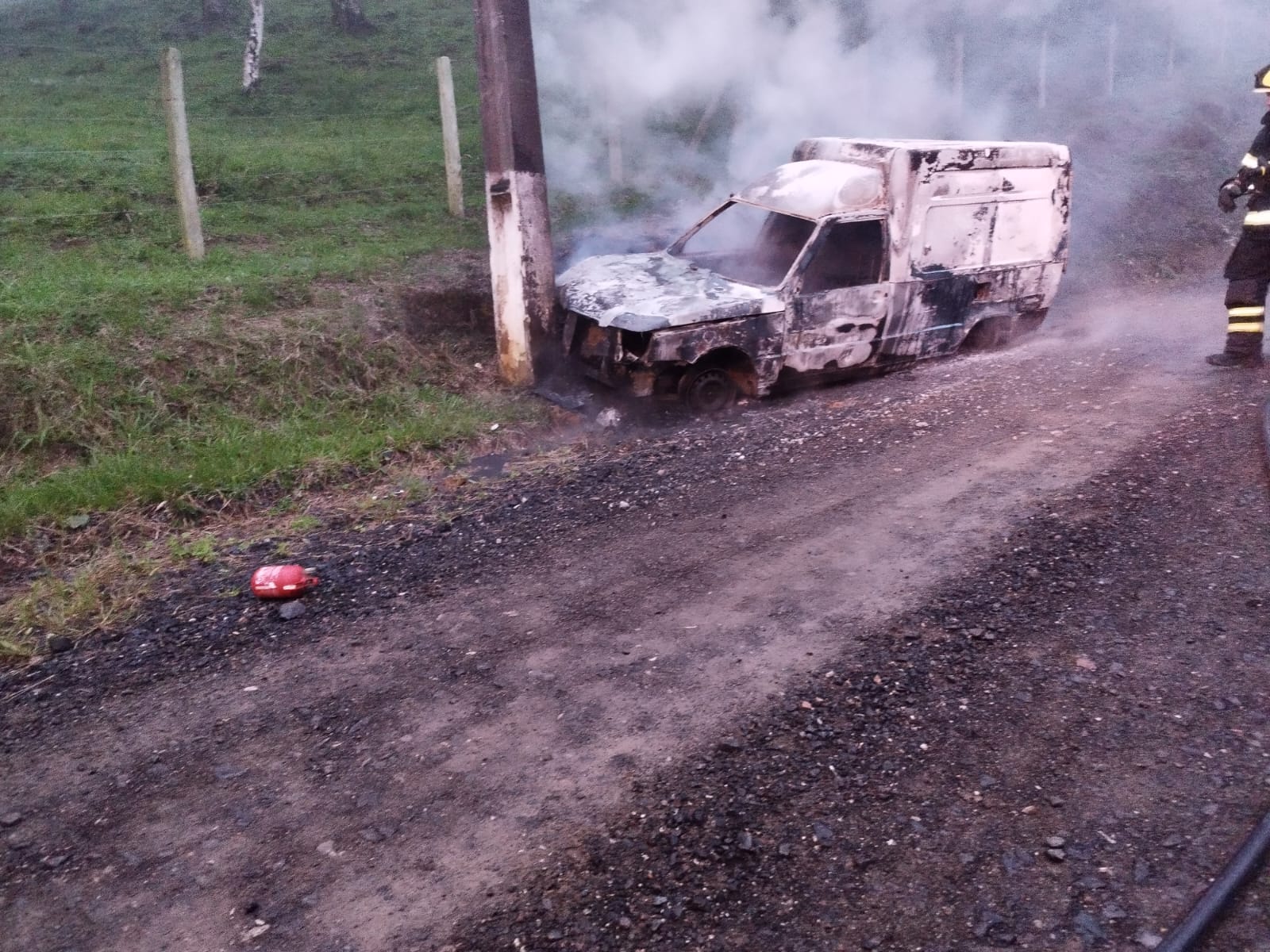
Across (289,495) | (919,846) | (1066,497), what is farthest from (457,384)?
(919,846)

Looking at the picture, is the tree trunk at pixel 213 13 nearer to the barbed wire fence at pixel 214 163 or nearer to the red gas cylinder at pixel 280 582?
the barbed wire fence at pixel 214 163

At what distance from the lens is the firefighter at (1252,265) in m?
7.95

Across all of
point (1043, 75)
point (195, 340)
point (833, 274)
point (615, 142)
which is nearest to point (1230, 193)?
point (833, 274)

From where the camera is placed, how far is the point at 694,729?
12.5ft

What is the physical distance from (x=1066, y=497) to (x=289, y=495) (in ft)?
15.0

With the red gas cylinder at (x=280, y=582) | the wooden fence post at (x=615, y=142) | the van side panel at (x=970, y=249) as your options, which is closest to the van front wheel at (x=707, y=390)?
the van side panel at (x=970, y=249)

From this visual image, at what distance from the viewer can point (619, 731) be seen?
12.6ft

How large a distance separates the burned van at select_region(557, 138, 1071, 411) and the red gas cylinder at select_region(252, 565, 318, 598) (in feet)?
9.95

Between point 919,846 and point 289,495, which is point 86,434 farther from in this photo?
point 919,846

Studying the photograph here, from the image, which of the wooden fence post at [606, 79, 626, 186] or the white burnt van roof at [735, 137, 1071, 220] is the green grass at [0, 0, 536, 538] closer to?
the wooden fence post at [606, 79, 626, 186]

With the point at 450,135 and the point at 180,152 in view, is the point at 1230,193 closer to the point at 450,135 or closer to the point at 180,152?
the point at 450,135

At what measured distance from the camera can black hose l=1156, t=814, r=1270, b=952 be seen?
2.74 meters

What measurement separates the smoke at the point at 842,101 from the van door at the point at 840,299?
2897mm

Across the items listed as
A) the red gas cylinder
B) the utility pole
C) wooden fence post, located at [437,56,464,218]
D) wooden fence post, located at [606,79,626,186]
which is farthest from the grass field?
wooden fence post, located at [606,79,626,186]
